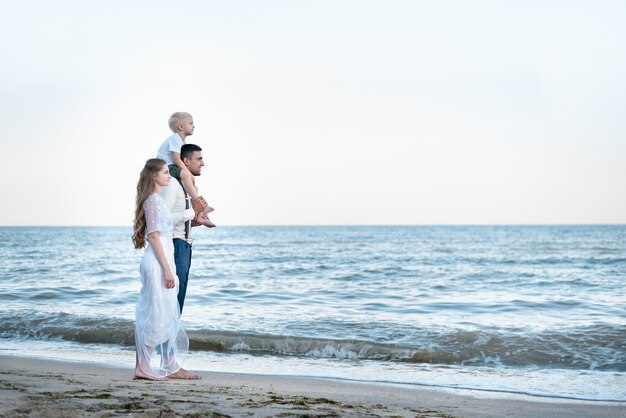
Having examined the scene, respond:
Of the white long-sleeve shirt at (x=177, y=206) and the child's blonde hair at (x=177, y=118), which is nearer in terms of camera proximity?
the white long-sleeve shirt at (x=177, y=206)

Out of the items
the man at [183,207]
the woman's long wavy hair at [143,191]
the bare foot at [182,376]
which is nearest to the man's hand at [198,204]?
the man at [183,207]

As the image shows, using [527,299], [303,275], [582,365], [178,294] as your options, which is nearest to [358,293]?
[527,299]

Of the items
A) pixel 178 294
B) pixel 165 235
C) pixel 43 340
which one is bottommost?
pixel 43 340

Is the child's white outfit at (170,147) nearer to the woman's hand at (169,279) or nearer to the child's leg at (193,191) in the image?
the child's leg at (193,191)

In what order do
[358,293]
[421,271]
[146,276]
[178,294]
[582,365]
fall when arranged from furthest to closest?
1. [421,271]
2. [358,293]
3. [582,365]
4. [178,294]
5. [146,276]

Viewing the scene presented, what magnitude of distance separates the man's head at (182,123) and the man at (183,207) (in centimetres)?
14

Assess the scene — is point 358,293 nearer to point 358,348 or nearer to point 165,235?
point 358,348

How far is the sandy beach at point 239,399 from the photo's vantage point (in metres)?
3.79

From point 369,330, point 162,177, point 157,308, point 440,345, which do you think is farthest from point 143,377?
point 369,330

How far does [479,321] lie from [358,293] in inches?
189

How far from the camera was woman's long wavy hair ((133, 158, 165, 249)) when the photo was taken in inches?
213

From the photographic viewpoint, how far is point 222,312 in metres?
11.3

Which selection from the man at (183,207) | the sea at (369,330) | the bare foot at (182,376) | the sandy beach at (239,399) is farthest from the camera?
the sea at (369,330)

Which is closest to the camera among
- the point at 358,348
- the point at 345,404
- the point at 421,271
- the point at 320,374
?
the point at 345,404
